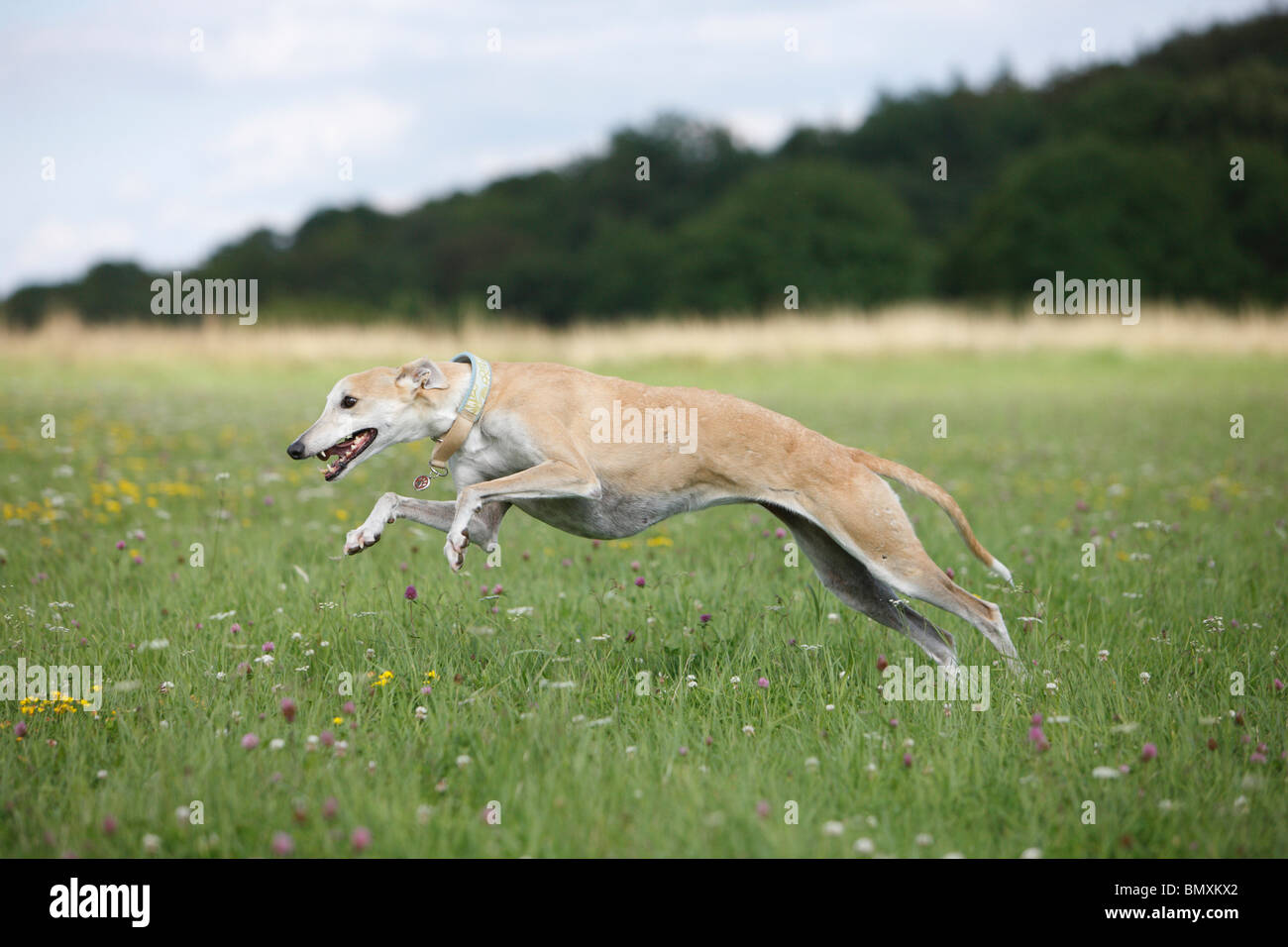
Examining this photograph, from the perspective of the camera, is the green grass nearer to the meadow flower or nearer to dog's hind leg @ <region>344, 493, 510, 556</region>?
the meadow flower

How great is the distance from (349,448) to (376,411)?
0.21m

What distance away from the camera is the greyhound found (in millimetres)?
5105

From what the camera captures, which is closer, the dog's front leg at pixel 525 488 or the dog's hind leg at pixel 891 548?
Answer: the dog's front leg at pixel 525 488

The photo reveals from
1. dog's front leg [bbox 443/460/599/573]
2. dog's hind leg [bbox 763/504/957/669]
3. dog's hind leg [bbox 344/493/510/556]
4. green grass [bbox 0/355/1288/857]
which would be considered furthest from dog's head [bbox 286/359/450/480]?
dog's hind leg [bbox 763/504/957/669]

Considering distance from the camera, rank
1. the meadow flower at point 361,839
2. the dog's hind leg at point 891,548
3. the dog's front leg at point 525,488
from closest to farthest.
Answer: the meadow flower at point 361,839, the dog's front leg at point 525,488, the dog's hind leg at point 891,548

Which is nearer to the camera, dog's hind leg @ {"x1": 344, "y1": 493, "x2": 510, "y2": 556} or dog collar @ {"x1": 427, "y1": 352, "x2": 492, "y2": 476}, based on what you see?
dog's hind leg @ {"x1": 344, "y1": 493, "x2": 510, "y2": 556}

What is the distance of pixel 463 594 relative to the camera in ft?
19.1

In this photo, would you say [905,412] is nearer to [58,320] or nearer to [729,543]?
[729,543]

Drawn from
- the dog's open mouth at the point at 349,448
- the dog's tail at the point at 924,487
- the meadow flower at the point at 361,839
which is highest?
the dog's open mouth at the point at 349,448

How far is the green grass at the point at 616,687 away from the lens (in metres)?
3.51

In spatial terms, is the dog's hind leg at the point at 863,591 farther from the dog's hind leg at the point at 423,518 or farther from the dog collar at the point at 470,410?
the dog collar at the point at 470,410

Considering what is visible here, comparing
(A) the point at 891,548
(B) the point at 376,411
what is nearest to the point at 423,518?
(B) the point at 376,411

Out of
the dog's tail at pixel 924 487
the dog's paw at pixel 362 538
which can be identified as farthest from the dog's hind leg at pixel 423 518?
the dog's tail at pixel 924 487
